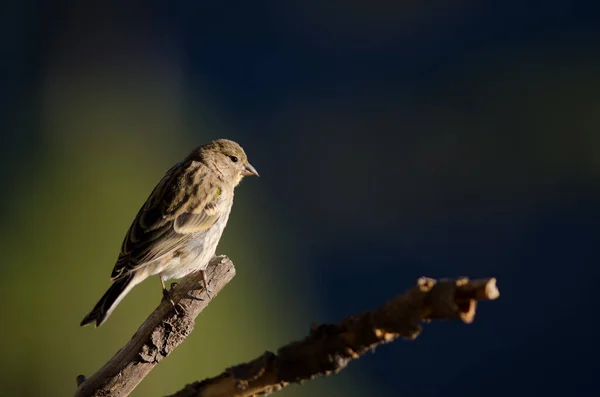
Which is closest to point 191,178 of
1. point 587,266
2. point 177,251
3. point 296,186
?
point 177,251

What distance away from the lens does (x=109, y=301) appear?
335cm

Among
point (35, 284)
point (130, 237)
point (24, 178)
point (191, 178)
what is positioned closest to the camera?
point (130, 237)

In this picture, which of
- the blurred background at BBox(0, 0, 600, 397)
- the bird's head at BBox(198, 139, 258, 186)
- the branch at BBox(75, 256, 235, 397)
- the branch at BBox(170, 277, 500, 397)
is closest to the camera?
the branch at BBox(170, 277, 500, 397)

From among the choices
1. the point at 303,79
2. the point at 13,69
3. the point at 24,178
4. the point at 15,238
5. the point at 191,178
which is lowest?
the point at 191,178

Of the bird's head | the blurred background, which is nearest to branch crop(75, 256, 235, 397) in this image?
the bird's head

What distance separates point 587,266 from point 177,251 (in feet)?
21.4

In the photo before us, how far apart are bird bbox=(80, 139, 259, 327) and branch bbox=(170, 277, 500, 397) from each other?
40.2 inches

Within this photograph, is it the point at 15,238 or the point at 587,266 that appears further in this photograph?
the point at 587,266

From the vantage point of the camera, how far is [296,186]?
390 inches

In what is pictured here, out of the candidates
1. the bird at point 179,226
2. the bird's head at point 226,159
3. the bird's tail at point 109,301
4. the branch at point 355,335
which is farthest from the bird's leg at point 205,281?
the bird's head at point 226,159

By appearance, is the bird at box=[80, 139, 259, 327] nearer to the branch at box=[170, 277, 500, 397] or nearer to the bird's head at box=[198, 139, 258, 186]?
the bird's head at box=[198, 139, 258, 186]

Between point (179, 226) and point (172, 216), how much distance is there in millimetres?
55

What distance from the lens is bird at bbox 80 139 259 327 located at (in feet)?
12.3

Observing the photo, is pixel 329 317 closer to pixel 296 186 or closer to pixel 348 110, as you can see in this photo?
pixel 296 186
